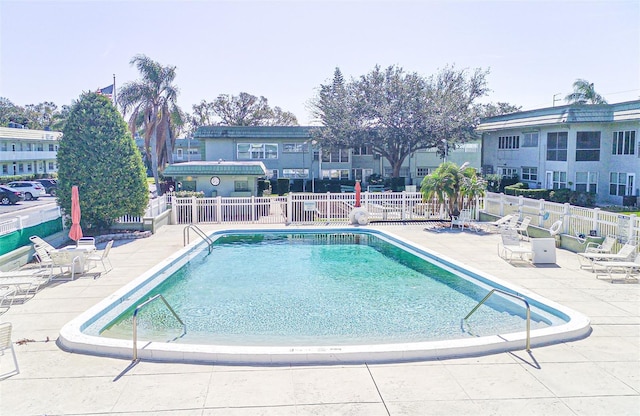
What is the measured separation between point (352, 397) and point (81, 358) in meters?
3.95

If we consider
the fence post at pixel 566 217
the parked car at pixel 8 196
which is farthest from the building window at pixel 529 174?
the parked car at pixel 8 196

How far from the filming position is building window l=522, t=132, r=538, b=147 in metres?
36.7

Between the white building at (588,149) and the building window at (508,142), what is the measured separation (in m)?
1.89

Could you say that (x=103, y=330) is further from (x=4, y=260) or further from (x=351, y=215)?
(x=351, y=215)

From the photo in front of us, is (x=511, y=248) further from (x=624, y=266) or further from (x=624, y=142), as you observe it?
(x=624, y=142)

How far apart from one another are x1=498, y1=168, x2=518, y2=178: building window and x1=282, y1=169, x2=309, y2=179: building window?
52.5 feet

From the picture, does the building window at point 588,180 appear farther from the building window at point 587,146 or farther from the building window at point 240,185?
the building window at point 240,185

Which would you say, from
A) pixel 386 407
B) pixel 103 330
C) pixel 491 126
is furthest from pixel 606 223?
pixel 491 126

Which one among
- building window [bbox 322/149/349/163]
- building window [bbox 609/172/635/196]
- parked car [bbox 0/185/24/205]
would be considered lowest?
parked car [bbox 0/185/24/205]

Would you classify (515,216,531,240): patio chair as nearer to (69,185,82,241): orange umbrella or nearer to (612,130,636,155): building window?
(69,185,82,241): orange umbrella

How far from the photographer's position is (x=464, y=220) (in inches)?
801

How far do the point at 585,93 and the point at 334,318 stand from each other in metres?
49.7

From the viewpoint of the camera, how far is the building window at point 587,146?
32.5 m

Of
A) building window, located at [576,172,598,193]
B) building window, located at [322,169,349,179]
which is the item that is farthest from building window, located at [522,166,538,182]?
building window, located at [322,169,349,179]
